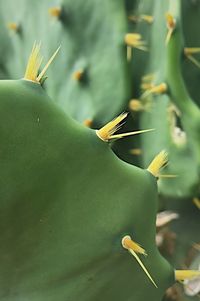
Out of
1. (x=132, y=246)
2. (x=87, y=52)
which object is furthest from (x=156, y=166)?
(x=87, y=52)

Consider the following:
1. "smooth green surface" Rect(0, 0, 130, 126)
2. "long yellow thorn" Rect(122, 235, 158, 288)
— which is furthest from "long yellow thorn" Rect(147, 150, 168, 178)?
"smooth green surface" Rect(0, 0, 130, 126)

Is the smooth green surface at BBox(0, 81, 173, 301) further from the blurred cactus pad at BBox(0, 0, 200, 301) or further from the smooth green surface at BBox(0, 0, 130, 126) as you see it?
the smooth green surface at BBox(0, 0, 130, 126)

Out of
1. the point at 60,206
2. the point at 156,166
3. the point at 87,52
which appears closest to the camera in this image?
the point at 60,206

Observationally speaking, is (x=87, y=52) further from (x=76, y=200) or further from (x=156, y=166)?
(x=76, y=200)

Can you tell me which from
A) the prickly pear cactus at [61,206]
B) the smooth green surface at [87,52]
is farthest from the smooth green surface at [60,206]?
the smooth green surface at [87,52]

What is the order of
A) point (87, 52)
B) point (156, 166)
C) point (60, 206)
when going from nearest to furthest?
point (60, 206), point (156, 166), point (87, 52)

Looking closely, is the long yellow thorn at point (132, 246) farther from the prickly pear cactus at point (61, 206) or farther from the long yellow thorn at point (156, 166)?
the long yellow thorn at point (156, 166)

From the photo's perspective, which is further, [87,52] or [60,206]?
[87,52]

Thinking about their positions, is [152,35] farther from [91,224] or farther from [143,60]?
[91,224]
